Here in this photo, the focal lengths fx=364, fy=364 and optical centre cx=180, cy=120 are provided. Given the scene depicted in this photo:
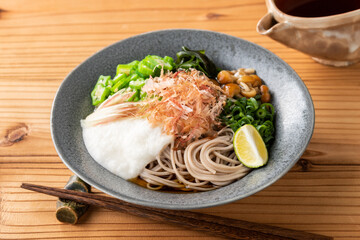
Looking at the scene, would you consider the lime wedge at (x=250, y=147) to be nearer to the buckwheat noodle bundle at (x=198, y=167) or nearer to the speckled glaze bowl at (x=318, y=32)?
the buckwheat noodle bundle at (x=198, y=167)

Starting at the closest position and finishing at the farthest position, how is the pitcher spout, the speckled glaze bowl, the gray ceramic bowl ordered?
the gray ceramic bowl, the speckled glaze bowl, the pitcher spout

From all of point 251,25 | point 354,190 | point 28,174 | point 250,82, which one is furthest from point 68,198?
point 251,25

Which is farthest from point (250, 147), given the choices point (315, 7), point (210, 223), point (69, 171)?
point (315, 7)

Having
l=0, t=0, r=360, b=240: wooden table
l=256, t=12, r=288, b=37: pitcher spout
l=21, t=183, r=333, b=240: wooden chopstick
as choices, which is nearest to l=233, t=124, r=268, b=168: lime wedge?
l=0, t=0, r=360, b=240: wooden table

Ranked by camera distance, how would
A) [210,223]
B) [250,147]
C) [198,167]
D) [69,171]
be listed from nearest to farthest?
[210,223], [250,147], [198,167], [69,171]

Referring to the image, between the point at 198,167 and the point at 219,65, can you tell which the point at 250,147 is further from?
the point at 219,65

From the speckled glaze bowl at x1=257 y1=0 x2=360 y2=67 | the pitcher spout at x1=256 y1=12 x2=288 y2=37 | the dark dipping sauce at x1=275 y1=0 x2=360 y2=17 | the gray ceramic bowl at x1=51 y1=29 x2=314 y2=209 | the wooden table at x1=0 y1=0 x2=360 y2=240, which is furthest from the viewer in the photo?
the dark dipping sauce at x1=275 y1=0 x2=360 y2=17

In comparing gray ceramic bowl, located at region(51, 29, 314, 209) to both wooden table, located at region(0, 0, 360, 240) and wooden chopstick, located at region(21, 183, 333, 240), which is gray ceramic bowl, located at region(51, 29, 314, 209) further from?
wooden table, located at region(0, 0, 360, 240)

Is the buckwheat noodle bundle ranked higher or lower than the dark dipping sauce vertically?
lower
